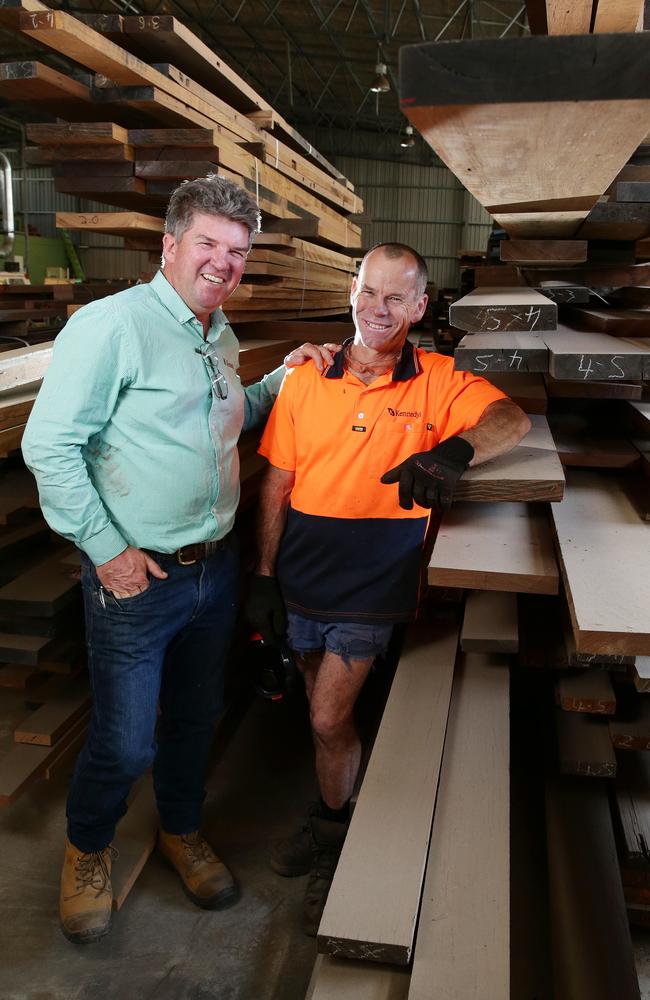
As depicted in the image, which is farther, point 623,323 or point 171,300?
point 623,323

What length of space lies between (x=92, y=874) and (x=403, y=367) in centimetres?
214

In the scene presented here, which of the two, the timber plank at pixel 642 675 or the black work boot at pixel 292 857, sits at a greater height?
the timber plank at pixel 642 675

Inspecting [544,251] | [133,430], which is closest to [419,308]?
[544,251]

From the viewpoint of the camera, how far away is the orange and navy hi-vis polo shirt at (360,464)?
9.44ft

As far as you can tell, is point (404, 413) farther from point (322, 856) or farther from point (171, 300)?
point (322, 856)

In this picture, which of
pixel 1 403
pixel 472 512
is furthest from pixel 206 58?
pixel 472 512

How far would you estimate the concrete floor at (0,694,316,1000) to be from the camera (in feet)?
8.82

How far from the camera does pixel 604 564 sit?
213 centimetres

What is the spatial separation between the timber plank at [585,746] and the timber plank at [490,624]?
13.8 inches

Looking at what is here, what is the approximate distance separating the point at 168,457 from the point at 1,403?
875 millimetres

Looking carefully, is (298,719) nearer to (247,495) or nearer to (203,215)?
(247,495)

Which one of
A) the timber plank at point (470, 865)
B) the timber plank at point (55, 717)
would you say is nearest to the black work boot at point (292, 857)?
the timber plank at point (470, 865)

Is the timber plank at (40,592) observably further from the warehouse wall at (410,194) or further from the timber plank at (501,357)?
the warehouse wall at (410,194)

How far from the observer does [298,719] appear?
14.1 ft
